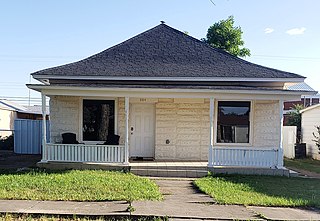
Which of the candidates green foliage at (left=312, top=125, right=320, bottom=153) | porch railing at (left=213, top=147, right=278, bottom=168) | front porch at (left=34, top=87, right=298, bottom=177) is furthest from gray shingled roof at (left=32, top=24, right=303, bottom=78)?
green foliage at (left=312, top=125, right=320, bottom=153)

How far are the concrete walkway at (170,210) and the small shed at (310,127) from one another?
12254 millimetres

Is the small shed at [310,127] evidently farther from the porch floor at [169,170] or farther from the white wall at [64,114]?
the white wall at [64,114]

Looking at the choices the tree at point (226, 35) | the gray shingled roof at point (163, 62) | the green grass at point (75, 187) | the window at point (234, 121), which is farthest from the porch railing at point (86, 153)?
the tree at point (226, 35)

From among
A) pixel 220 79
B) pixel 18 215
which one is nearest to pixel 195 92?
pixel 220 79

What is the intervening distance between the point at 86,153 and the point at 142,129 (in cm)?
255

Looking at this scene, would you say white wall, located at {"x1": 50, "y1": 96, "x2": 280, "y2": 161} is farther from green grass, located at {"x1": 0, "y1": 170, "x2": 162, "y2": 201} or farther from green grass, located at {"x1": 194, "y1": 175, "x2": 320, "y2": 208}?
green grass, located at {"x1": 0, "y1": 170, "x2": 162, "y2": 201}

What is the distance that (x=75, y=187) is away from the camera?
25.6 ft

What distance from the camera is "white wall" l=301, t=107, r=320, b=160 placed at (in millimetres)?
17469

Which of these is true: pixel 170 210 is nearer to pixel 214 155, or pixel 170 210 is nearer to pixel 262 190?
pixel 262 190

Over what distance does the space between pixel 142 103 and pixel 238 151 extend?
13.4ft

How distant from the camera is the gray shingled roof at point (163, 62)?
39.4 feet

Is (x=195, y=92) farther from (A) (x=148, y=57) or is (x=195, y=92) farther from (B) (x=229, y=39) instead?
(B) (x=229, y=39)

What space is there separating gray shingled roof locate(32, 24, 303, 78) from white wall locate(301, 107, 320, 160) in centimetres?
681

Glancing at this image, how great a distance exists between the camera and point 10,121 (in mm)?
25016
